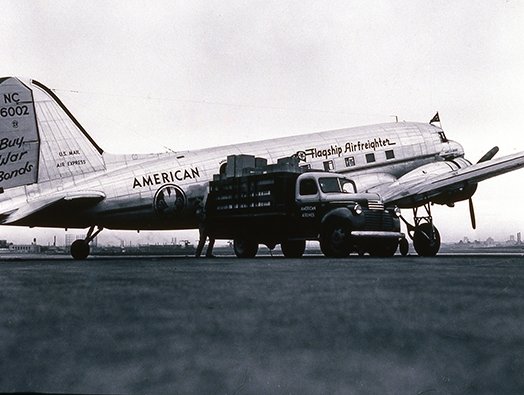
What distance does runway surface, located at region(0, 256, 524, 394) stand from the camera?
389cm

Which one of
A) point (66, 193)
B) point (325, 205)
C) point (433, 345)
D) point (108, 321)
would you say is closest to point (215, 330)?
point (108, 321)

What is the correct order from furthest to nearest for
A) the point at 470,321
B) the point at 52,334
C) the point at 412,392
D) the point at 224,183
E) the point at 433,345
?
the point at 224,183 → the point at 470,321 → the point at 52,334 → the point at 433,345 → the point at 412,392

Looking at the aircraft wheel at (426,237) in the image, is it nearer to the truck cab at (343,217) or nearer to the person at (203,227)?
the truck cab at (343,217)

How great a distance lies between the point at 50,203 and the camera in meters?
21.2

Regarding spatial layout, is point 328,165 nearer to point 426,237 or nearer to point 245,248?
point 426,237

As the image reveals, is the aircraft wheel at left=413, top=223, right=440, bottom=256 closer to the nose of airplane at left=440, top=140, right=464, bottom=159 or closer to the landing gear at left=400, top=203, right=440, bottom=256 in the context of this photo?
the landing gear at left=400, top=203, right=440, bottom=256

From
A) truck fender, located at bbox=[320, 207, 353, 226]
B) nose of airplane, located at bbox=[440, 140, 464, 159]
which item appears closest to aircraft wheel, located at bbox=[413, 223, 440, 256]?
truck fender, located at bbox=[320, 207, 353, 226]

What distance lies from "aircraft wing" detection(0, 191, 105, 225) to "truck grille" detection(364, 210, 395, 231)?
10.1 meters

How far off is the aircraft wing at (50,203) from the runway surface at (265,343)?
14.1m

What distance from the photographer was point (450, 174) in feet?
78.8

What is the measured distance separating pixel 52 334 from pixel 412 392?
2963 millimetres

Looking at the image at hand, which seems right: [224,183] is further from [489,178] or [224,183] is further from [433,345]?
[433,345]

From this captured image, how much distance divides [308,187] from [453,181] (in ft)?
19.6

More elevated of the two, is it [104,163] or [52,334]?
[104,163]
